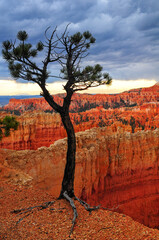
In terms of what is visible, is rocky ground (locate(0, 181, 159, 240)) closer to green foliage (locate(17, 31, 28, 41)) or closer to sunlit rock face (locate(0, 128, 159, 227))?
sunlit rock face (locate(0, 128, 159, 227))

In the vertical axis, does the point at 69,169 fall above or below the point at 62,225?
above

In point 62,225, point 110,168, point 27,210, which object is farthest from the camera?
point 110,168

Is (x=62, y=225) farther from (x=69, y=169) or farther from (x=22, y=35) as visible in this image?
(x=22, y=35)

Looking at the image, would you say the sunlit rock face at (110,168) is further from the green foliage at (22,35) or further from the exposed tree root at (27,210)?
the green foliage at (22,35)

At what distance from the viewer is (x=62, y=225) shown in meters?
5.16

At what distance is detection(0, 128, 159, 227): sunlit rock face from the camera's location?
1198cm

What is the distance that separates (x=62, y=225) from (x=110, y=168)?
13644 millimetres

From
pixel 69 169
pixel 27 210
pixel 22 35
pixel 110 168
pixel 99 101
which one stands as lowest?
pixel 110 168

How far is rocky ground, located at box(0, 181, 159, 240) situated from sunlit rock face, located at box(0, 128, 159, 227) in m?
4.98

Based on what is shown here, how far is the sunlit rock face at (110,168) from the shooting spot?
39.3 feet

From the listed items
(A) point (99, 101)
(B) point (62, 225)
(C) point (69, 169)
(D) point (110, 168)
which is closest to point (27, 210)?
(B) point (62, 225)

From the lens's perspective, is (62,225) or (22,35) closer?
(62,225)

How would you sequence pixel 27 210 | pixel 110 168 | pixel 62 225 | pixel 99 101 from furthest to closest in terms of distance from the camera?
pixel 99 101, pixel 110 168, pixel 27 210, pixel 62 225

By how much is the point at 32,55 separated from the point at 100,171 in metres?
12.2
